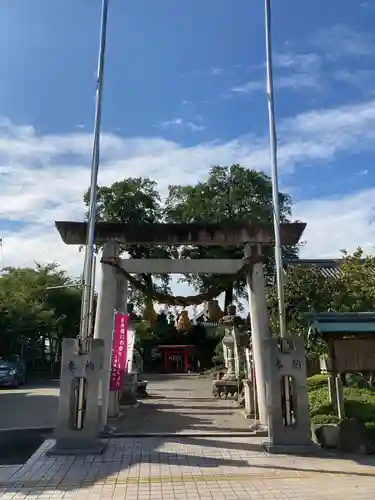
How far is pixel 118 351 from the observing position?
43.2ft

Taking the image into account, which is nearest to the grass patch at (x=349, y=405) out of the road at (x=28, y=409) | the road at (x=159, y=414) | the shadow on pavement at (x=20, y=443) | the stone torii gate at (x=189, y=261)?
the stone torii gate at (x=189, y=261)

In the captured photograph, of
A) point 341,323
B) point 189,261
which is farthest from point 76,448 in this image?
point 341,323

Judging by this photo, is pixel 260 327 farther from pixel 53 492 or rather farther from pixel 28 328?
pixel 28 328

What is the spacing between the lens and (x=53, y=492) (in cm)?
686

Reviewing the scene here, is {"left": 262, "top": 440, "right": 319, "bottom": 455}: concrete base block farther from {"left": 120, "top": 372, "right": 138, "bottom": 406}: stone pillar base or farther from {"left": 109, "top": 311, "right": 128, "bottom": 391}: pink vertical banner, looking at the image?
{"left": 120, "top": 372, "right": 138, "bottom": 406}: stone pillar base

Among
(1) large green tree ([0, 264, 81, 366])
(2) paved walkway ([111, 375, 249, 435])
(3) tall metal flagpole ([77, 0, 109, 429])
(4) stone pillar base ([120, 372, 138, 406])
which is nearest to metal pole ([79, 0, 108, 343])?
(3) tall metal flagpole ([77, 0, 109, 429])

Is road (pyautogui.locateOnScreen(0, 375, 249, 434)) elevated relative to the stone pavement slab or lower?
elevated

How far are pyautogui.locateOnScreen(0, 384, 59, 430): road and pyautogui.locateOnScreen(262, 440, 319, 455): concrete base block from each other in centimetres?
683

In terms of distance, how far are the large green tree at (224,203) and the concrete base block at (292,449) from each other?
24890 mm

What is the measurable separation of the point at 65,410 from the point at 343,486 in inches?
209

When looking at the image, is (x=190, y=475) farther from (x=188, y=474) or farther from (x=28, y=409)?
(x=28, y=409)

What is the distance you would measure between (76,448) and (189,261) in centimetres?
498

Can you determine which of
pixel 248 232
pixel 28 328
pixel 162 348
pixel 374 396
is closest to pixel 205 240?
pixel 248 232

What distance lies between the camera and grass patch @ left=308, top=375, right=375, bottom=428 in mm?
10452
